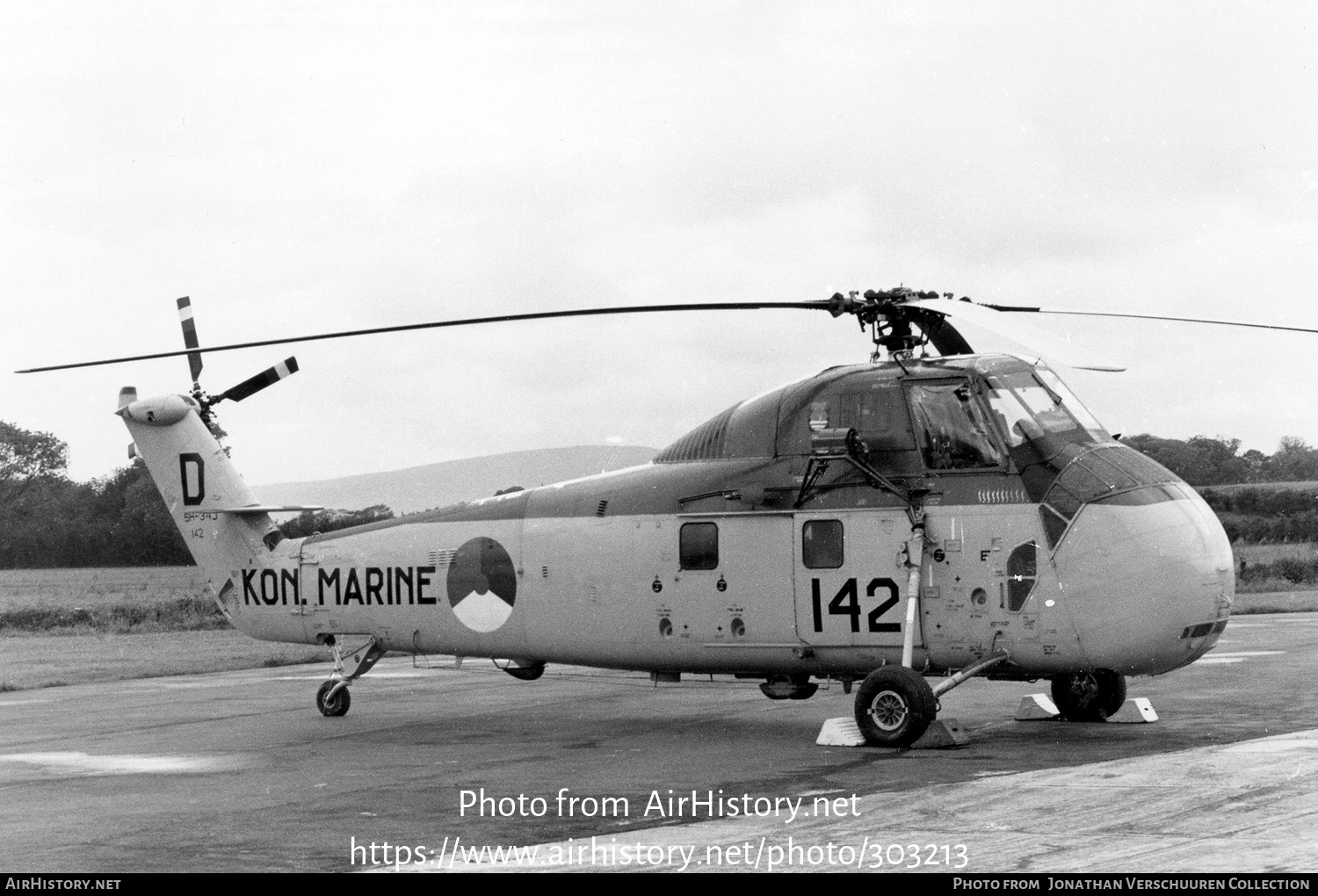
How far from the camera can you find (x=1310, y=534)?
48062 millimetres

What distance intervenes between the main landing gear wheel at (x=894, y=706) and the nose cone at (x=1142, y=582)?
1569 millimetres

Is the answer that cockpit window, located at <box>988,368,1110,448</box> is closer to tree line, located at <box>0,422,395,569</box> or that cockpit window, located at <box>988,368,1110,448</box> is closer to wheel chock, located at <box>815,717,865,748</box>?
wheel chock, located at <box>815,717,865,748</box>

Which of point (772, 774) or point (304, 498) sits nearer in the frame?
point (772, 774)

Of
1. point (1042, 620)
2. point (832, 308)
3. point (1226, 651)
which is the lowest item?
point (1226, 651)

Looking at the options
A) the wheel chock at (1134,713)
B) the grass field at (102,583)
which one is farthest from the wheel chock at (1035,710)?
the grass field at (102,583)

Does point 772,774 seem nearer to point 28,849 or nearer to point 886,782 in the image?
point 886,782

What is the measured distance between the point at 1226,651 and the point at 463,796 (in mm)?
15757

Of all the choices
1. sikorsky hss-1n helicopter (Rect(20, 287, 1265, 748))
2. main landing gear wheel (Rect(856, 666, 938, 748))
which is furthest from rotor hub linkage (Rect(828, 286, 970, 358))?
main landing gear wheel (Rect(856, 666, 938, 748))

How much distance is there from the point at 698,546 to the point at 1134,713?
4.83 meters

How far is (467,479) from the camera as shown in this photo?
19.6 meters

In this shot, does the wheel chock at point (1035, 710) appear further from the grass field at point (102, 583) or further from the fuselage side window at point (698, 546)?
the grass field at point (102, 583)

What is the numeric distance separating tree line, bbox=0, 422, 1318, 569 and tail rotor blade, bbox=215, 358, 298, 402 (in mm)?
27967

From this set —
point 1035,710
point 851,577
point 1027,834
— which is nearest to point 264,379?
point 851,577

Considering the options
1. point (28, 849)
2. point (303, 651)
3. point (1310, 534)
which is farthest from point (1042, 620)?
point (1310, 534)
